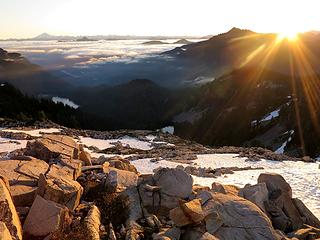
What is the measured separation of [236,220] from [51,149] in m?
8.56

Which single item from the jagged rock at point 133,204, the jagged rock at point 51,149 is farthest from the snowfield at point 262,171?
the jagged rock at point 133,204

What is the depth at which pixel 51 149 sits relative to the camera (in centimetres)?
1872

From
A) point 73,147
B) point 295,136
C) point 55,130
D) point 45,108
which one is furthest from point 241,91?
point 73,147

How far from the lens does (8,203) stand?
12.0 metres

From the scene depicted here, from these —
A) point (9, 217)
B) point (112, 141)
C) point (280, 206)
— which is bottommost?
point (112, 141)

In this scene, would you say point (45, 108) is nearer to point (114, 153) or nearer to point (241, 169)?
point (114, 153)

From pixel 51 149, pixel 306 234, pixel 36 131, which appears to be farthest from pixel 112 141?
pixel 306 234

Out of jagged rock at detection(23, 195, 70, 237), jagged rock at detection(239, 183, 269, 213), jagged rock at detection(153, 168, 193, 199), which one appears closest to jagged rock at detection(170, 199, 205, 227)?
jagged rock at detection(153, 168, 193, 199)

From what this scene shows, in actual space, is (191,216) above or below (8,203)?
below

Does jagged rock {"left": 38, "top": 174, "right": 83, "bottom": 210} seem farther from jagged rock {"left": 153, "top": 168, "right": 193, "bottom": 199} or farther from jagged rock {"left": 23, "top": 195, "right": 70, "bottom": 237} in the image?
jagged rock {"left": 153, "top": 168, "right": 193, "bottom": 199}

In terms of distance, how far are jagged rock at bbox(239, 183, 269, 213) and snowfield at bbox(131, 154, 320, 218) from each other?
5.78 m

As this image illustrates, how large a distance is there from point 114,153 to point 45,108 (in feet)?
328

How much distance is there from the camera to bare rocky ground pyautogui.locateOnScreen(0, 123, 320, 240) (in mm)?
13055

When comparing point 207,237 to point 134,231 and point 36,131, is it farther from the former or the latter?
point 36,131
